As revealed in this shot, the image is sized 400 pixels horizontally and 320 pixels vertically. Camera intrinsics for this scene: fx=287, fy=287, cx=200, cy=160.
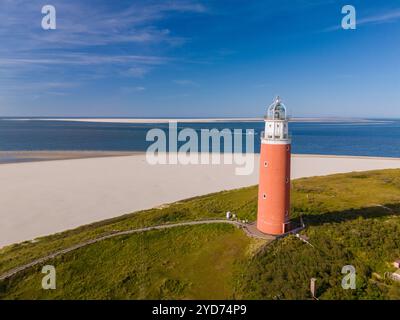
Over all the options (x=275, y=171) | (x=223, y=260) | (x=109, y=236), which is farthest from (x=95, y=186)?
(x=275, y=171)

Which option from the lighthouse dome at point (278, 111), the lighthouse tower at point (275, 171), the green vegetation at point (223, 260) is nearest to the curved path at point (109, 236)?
the green vegetation at point (223, 260)

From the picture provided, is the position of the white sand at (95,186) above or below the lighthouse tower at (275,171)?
below

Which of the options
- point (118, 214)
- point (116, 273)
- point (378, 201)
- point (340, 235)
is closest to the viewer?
point (116, 273)

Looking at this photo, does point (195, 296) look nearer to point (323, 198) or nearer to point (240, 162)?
point (323, 198)

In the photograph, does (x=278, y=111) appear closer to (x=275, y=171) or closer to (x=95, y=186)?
(x=275, y=171)

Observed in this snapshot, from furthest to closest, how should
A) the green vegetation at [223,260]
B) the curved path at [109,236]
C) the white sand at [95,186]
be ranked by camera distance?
the white sand at [95,186], the curved path at [109,236], the green vegetation at [223,260]

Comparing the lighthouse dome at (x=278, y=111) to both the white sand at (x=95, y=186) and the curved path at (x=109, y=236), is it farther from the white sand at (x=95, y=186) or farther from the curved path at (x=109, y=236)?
the white sand at (x=95, y=186)
